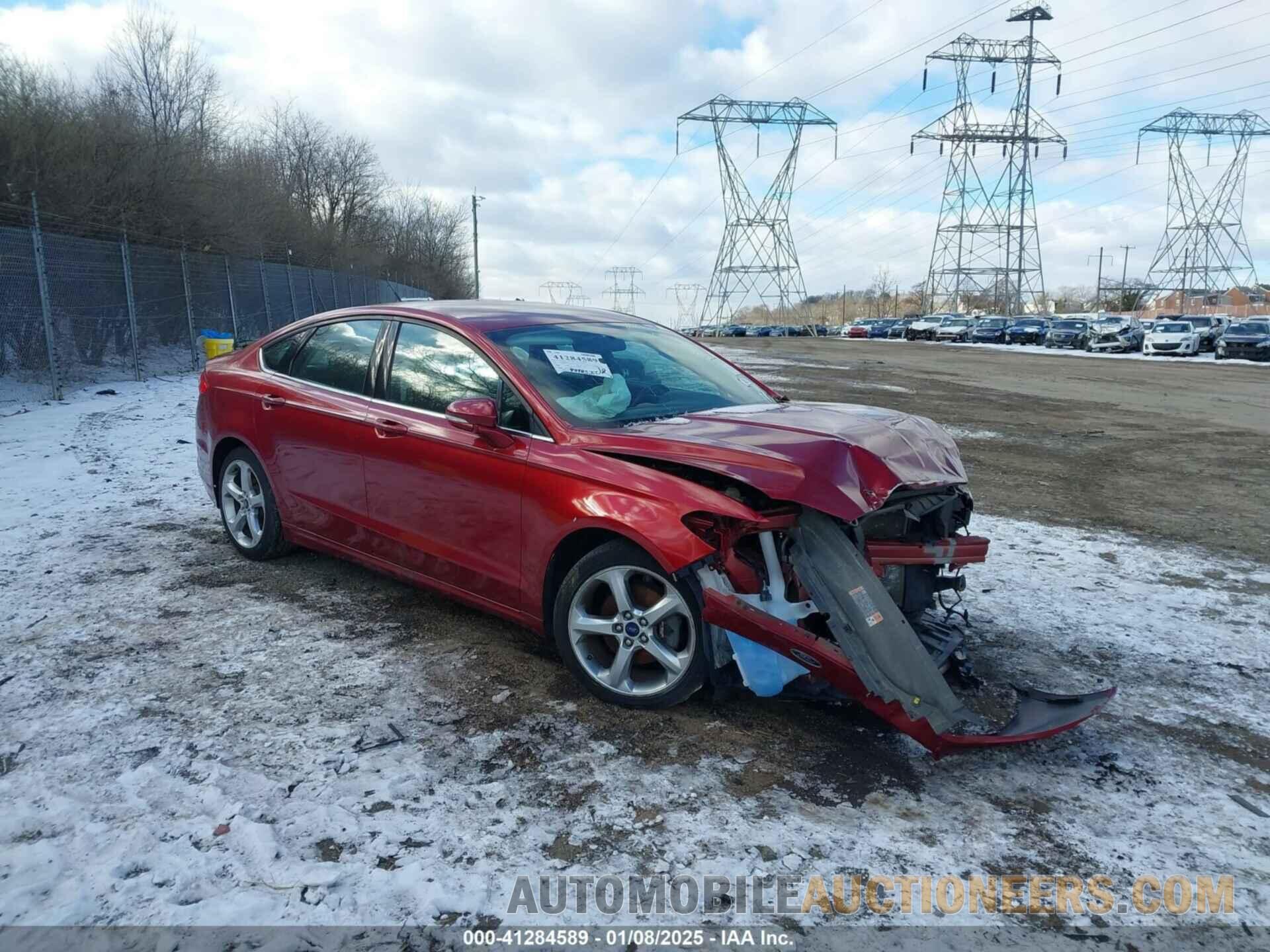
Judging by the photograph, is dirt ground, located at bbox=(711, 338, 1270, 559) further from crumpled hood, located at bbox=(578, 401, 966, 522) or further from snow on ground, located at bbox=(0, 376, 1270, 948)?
crumpled hood, located at bbox=(578, 401, 966, 522)

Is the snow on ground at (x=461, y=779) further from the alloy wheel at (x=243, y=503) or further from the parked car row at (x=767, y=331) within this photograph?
the parked car row at (x=767, y=331)

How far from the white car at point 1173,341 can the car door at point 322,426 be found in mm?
40604

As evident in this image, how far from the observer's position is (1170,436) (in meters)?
11.6

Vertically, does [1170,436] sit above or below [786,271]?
below

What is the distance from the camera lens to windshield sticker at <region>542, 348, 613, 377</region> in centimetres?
400

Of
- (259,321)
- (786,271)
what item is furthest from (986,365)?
(786,271)

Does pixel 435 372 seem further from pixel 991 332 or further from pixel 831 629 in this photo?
pixel 991 332

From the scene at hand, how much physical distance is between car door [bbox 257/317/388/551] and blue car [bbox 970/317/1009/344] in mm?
52528

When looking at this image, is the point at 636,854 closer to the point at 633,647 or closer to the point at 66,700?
the point at 633,647

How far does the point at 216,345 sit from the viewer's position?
15586 mm

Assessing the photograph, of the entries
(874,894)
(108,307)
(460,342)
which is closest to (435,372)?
(460,342)

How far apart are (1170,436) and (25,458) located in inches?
527

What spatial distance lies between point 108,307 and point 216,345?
192cm

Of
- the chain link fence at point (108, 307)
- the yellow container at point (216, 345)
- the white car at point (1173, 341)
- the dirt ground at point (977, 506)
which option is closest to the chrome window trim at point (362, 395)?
the dirt ground at point (977, 506)
